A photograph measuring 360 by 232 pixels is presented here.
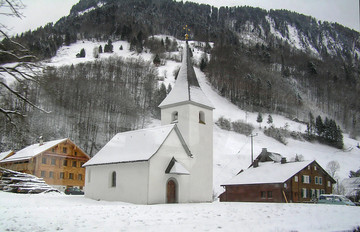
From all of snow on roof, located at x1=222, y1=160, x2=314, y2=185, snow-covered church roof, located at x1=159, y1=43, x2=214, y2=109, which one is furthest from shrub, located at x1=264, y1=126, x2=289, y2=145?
snow-covered church roof, located at x1=159, y1=43, x2=214, y2=109

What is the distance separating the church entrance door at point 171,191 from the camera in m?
26.2

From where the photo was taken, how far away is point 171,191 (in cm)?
2670

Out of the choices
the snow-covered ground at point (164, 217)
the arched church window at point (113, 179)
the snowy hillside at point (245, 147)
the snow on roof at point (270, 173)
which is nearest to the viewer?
the snow-covered ground at point (164, 217)

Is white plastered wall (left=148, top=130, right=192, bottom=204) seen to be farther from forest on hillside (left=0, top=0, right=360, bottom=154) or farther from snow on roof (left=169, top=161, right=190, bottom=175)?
forest on hillside (left=0, top=0, right=360, bottom=154)

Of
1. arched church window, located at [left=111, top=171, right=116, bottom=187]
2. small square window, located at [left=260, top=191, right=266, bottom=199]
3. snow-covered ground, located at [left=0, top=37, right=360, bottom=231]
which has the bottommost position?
small square window, located at [left=260, top=191, right=266, bottom=199]

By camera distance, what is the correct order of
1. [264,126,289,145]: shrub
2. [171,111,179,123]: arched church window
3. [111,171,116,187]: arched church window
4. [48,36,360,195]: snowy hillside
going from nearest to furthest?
[111,171,116,187]: arched church window, [171,111,179,123]: arched church window, [48,36,360,195]: snowy hillside, [264,126,289,145]: shrub

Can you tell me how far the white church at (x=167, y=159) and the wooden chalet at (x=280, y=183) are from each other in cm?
1233

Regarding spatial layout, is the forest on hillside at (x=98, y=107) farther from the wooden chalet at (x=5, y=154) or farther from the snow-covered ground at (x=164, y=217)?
the snow-covered ground at (x=164, y=217)

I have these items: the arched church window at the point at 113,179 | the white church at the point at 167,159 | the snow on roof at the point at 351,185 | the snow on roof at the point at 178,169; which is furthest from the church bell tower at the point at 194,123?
the snow on roof at the point at 351,185

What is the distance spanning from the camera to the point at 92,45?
12294cm

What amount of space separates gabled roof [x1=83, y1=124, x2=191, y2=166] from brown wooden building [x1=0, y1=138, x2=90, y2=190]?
1473cm

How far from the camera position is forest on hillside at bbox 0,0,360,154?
2403 cm

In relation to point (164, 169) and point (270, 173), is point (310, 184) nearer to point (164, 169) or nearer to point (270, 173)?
point (270, 173)

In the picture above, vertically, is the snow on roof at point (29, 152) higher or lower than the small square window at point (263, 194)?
higher
